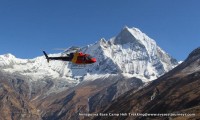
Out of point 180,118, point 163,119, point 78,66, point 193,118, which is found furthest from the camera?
point 163,119

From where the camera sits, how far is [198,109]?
157m

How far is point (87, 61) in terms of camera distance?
3354 inches

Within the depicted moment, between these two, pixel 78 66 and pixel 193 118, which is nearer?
pixel 78 66

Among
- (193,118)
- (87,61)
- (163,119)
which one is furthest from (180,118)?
(87,61)

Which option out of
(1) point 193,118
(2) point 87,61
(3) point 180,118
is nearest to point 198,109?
(3) point 180,118

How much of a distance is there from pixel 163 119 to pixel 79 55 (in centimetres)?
9652

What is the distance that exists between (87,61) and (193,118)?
209 ft

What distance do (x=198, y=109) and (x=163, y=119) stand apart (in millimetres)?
19435

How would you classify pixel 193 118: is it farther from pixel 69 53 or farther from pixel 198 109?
pixel 69 53

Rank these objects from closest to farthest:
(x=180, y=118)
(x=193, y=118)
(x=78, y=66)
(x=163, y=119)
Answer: (x=78, y=66), (x=193, y=118), (x=180, y=118), (x=163, y=119)

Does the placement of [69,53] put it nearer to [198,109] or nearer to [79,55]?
[79,55]

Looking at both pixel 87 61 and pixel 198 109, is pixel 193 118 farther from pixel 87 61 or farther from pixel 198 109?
pixel 87 61

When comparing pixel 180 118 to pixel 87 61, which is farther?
pixel 180 118

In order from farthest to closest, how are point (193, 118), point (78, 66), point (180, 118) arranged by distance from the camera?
1. point (180, 118)
2. point (193, 118)
3. point (78, 66)
